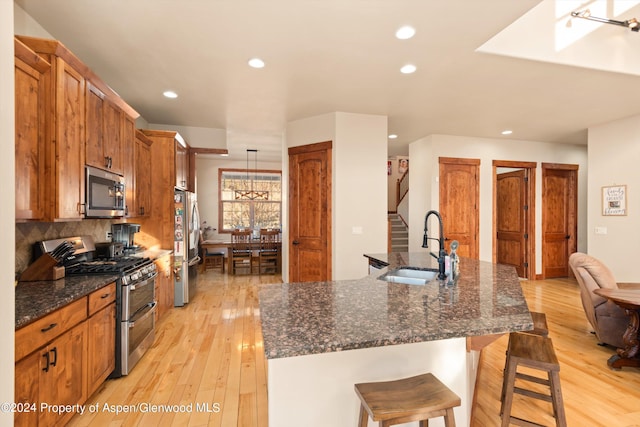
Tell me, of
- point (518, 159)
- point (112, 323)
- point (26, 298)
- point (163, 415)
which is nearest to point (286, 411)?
point (163, 415)

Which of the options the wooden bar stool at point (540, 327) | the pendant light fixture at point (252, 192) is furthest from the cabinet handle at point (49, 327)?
the pendant light fixture at point (252, 192)

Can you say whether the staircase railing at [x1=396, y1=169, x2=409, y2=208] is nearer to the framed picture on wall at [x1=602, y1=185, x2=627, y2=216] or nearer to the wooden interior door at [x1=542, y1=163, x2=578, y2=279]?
the wooden interior door at [x1=542, y1=163, x2=578, y2=279]

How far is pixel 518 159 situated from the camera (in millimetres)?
5957

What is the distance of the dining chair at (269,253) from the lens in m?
6.33

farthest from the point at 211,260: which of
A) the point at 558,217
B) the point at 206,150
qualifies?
the point at 558,217

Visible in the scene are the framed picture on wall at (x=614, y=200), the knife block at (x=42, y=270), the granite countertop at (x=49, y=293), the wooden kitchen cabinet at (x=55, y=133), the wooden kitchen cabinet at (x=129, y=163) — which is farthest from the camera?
the framed picture on wall at (x=614, y=200)

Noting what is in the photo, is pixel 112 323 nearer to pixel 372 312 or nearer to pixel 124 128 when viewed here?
pixel 124 128

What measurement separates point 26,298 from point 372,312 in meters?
1.96

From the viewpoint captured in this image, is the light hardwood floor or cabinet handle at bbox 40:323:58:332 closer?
cabinet handle at bbox 40:323:58:332

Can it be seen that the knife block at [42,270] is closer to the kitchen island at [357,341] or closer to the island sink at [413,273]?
the kitchen island at [357,341]

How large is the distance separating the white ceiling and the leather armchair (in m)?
1.99

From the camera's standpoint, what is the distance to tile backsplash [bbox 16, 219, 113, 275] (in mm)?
2123

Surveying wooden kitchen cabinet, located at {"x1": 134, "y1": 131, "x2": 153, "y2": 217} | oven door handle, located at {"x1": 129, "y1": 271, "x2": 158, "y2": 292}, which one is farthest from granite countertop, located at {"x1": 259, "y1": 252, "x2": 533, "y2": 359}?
wooden kitchen cabinet, located at {"x1": 134, "y1": 131, "x2": 153, "y2": 217}

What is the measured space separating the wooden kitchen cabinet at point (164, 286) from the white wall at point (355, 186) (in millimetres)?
2238
